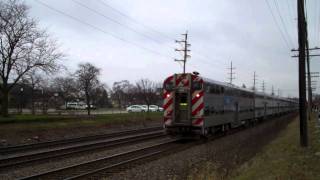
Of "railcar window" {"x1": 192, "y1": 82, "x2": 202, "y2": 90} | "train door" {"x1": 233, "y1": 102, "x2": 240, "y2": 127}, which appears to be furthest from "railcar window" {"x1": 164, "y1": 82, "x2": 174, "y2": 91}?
"train door" {"x1": 233, "y1": 102, "x2": 240, "y2": 127}

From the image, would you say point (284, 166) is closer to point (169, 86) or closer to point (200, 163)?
point (200, 163)

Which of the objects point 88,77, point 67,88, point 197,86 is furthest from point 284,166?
point 67,88

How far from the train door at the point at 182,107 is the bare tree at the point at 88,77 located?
110ft

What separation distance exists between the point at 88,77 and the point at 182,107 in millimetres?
37687

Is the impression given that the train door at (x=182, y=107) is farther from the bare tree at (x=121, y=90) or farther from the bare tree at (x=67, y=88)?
the bare tree at (x=121, y=90)

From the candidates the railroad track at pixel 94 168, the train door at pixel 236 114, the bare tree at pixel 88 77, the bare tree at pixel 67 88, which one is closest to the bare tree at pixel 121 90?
the bare tree at pixel 67 88

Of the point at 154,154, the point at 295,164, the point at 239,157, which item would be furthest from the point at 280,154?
the point at 154,154

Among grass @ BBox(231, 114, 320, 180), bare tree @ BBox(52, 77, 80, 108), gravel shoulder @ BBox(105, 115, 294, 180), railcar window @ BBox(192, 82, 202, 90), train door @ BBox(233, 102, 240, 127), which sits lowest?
gravel shoulder @ BBox(105, 115, 294, 180)

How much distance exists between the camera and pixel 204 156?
1494cm

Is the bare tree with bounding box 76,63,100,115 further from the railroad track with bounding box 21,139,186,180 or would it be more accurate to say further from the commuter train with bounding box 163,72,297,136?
the railroad track with bounding box 21,139,186,180

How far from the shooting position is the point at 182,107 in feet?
64.6

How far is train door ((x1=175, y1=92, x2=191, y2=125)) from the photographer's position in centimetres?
Result: 1948

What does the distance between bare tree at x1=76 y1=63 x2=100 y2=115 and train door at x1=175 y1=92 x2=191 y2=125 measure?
3365cm

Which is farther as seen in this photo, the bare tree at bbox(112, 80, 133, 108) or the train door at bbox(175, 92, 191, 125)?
the bare tree at bbox(112, 80, 133, 108)
